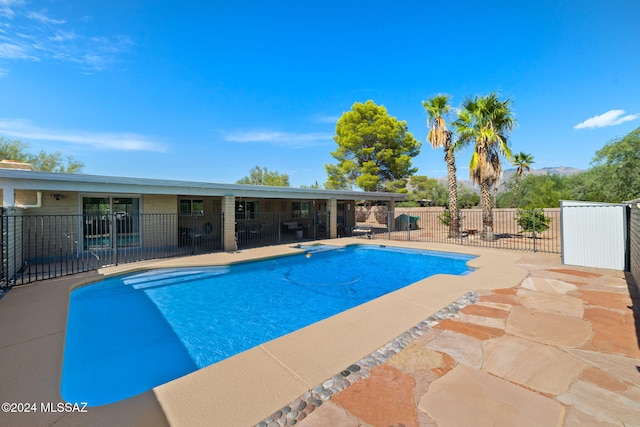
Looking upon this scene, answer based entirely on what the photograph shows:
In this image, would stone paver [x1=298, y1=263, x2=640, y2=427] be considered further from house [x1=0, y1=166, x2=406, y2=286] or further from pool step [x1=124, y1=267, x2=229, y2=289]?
house [x1=0, y1=166, x2=406, y2=286]

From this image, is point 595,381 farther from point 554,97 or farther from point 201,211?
point 554,97

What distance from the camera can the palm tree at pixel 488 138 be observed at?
12781 millimetres

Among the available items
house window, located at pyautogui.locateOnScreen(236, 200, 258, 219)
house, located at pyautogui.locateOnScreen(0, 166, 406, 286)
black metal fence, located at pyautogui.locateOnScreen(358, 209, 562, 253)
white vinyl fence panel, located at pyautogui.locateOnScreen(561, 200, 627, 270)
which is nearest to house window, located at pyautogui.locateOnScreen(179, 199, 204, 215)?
house, located at pyautogui.locateOnScreen(0, 166, 406, 286)

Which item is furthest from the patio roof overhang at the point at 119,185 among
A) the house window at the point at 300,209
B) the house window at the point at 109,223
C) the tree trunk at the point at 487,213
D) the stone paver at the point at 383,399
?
the stone paver at the point at 383,399

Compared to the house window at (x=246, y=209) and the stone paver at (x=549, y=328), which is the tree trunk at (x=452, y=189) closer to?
the house window at (x=246, y=209)

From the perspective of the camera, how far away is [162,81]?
46.2 feet

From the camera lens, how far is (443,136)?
14383mm

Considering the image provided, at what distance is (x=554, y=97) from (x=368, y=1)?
45.2ft

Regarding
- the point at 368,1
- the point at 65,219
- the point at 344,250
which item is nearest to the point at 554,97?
the point at 368,1

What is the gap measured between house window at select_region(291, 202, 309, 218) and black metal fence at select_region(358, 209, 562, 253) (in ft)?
16.3

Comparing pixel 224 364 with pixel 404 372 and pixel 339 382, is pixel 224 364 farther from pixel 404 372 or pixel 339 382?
pixel 404 372

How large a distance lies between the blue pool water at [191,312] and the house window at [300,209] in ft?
25.0

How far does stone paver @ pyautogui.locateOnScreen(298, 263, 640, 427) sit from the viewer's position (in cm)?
212

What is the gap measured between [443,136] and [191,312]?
14260 millimetres
